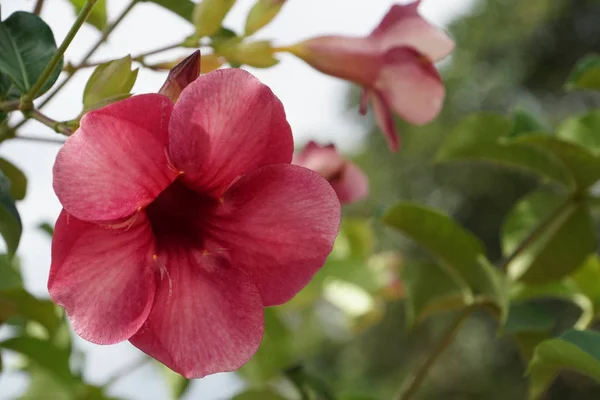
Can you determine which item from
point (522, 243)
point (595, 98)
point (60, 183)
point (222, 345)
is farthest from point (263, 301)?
point (595, 98)

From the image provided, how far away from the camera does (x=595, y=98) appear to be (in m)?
9.93

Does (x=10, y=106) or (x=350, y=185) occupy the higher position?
(x=10, y=106)

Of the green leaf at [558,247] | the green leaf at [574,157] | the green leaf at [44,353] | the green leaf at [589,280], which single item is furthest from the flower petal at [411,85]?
the green leaf at [44,353]

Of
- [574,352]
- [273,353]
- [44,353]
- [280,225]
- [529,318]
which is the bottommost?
[273,353]

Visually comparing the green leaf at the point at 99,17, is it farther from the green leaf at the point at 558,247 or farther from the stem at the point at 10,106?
the green leaf at the point at 558,247

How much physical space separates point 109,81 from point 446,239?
437mm

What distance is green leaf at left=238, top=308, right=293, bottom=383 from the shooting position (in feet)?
3.22

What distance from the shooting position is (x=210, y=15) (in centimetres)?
57

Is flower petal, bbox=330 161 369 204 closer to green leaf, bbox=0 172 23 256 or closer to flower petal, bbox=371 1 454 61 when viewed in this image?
flower petal, bbox=371 1 454 61

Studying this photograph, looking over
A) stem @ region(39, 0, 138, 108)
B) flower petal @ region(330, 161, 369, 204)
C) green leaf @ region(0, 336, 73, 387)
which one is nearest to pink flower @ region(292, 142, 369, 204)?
flower petal @ region(330, 161, 369, 204)

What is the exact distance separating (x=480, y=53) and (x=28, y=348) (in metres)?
12.3

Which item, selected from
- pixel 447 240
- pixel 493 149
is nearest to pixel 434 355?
pixel 447 240

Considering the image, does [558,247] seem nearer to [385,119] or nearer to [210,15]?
[385,119]

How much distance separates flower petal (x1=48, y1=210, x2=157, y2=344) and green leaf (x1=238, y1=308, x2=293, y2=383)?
0.55 metres
